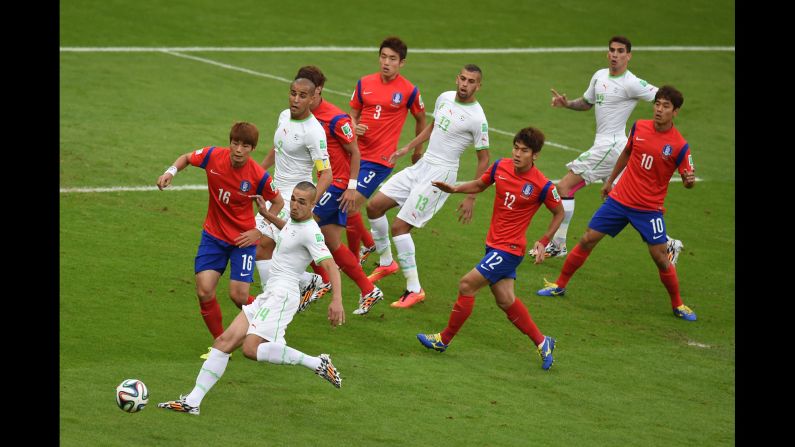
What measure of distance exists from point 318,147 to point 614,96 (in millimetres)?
5442

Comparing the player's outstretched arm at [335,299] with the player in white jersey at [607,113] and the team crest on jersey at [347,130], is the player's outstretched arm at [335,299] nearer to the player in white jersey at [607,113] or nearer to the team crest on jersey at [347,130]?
the team crest on jersey at [347,130]

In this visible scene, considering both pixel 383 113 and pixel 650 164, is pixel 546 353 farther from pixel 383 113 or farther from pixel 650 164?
pixel 383 113

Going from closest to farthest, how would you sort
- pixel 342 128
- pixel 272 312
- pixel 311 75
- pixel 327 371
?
pixel 327 371 → pixel 272 312 → pixel 311 75 → pixel 342 128

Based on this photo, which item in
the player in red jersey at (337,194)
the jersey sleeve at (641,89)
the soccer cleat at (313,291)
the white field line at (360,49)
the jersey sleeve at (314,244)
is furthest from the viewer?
the white field line at (360,49)

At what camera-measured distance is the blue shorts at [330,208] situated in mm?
14242

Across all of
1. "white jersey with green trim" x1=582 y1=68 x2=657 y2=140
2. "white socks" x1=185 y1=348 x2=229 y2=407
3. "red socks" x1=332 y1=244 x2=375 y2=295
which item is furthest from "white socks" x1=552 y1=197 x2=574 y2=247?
"white socks" x1=185 y1=348 x2=229 y2=407

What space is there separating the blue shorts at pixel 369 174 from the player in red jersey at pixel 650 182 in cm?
265

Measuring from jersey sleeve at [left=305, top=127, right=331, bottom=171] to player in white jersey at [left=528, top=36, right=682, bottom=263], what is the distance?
4531 millimetres

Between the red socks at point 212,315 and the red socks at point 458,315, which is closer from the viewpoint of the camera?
the red socks at point 212,315

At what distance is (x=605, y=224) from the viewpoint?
49.5 ft

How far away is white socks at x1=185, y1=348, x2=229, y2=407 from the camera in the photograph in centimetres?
1075

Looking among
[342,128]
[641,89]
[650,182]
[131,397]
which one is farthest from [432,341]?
[641,89]

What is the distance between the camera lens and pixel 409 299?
14.8 m

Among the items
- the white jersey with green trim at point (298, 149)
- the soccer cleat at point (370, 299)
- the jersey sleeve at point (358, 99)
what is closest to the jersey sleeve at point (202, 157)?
the white jersey with green trim at point (298, 149)
